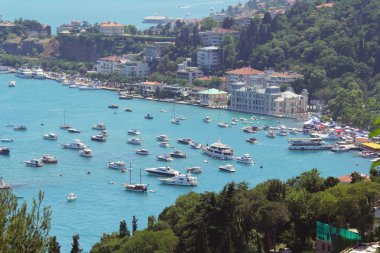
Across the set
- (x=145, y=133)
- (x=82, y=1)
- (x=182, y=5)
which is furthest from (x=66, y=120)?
(x=82, y=1)

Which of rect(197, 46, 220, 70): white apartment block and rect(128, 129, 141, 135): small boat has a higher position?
rect(197, 46, 220, 70): white apartment block

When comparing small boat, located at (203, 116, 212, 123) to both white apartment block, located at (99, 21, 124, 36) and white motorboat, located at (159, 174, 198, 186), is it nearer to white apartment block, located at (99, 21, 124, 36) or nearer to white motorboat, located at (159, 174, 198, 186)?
white motorboat, located at (159, 174, 198, 186)

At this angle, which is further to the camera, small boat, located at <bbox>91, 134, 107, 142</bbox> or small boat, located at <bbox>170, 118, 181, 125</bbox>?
small boat, located at <bbox>170, 118, 181, 125</bbox>

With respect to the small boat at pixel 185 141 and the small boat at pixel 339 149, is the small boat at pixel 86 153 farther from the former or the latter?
the small boat at pixel 339 149

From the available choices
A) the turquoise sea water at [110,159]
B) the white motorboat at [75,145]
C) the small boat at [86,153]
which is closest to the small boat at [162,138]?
the turquoise sea water at [110,159]

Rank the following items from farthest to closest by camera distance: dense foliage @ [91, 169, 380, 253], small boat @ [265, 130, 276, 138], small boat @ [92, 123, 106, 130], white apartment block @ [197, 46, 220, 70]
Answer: white apartment block @ [197, 46, 220, 70] → small boat @ [92, 123, 106, 130] → small boat @ [265, 130, 276, 138] → dense foliage @ [91, 169, 380, 253]

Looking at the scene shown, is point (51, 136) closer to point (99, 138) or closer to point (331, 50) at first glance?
point (99, 138)

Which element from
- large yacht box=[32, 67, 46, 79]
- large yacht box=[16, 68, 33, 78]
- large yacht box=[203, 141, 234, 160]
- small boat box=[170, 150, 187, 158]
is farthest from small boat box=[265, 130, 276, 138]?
large yacht box=[16, 68, 33, 78]
